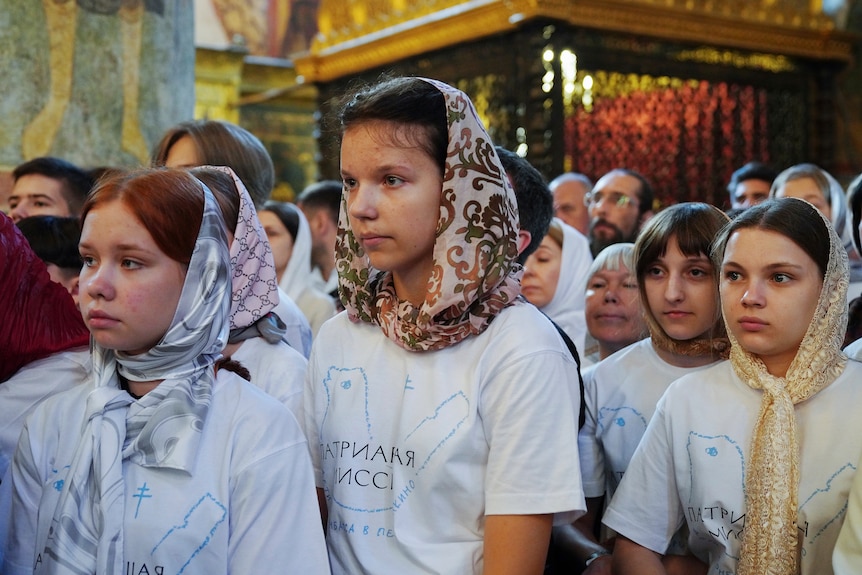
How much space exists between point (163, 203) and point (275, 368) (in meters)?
0.70

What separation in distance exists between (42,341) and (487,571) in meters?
1.41

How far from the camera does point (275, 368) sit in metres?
2.69

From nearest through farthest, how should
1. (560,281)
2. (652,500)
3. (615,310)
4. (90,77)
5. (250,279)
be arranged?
1. (652,500)
2. (250,279)
3. (615,310)
4. (560,281)
5. (90,77)

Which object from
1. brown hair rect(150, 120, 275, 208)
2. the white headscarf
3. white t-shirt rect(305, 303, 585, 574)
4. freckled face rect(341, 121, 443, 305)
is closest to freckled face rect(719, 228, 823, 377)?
white t-shirt rect(305, 303, 585, 574)

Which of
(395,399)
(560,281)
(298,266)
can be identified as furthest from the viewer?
(298,266)

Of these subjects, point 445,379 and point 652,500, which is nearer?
point 445,379

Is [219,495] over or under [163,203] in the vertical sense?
under

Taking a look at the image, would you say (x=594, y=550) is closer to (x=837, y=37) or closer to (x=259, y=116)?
(x=837, y=37)

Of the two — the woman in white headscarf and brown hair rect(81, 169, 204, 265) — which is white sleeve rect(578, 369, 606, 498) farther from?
the woman in white headscarf

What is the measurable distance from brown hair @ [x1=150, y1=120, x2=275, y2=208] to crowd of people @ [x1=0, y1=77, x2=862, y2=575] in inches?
19.5

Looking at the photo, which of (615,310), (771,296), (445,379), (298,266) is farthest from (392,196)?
(298,266)

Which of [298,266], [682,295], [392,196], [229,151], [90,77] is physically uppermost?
[90,77]

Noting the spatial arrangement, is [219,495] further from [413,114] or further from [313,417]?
[413,114]

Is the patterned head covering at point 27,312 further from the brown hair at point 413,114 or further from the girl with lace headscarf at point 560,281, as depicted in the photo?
the girl with lace headscarf at point 560,281
